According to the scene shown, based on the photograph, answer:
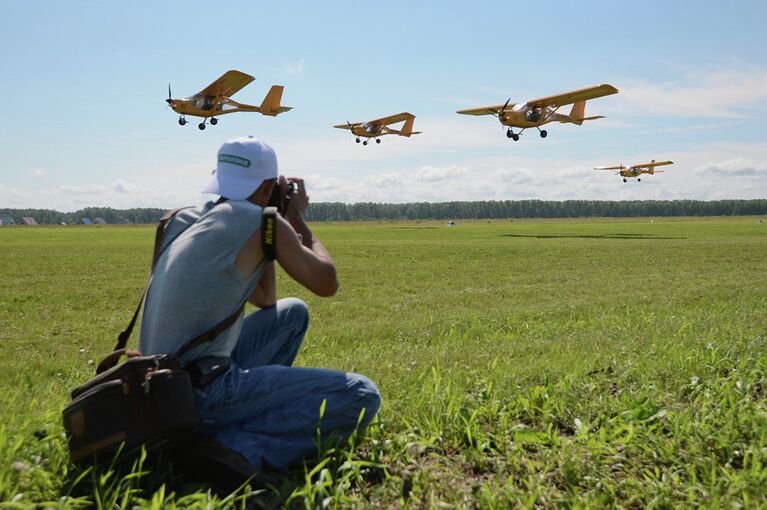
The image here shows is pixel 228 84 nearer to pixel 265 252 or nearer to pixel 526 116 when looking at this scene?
pixel 526 116

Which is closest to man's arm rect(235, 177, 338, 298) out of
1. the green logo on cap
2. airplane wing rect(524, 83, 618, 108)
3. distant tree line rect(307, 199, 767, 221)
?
the green logo on cap

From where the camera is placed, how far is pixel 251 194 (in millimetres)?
3213

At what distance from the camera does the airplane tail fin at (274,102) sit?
53.4 meters

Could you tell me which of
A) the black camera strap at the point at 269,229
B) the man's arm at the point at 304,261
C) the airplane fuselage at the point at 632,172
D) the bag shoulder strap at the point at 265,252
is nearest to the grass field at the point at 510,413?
the bag shoulder strap at the point at 265,252

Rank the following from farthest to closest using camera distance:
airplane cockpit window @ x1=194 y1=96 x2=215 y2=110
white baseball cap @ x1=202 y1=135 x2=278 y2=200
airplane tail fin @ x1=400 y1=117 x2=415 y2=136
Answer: airplane tail fin @ x1=400 y1=117 x2=415 y2=136
airplane cockpit window @ x1=194 y1=96 x2=215 y2=110
white baseball cap @ x1=202 y1=135 x2=278 y2=200

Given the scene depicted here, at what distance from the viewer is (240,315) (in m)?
3.11

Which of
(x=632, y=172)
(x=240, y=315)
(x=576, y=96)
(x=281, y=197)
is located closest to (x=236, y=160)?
(x=281, y=197)

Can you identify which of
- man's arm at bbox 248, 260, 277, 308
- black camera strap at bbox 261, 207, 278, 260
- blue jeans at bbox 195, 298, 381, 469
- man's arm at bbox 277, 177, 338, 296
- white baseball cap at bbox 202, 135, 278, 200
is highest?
white baseball cap at bbox 202, 135, 278, 200

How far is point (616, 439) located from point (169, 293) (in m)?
2.57

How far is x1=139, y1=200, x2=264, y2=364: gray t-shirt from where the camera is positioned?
292 centimetres

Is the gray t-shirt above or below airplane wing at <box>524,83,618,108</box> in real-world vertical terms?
below

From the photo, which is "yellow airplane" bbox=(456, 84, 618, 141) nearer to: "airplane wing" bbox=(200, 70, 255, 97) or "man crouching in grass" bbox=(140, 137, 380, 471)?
"airplane wing" bbox=(200, 70, 255, 97)

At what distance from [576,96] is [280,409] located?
47099 millimetres

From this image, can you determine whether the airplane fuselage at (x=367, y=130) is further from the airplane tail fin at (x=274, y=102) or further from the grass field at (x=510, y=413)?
the grass field at (x=510, y=413)
